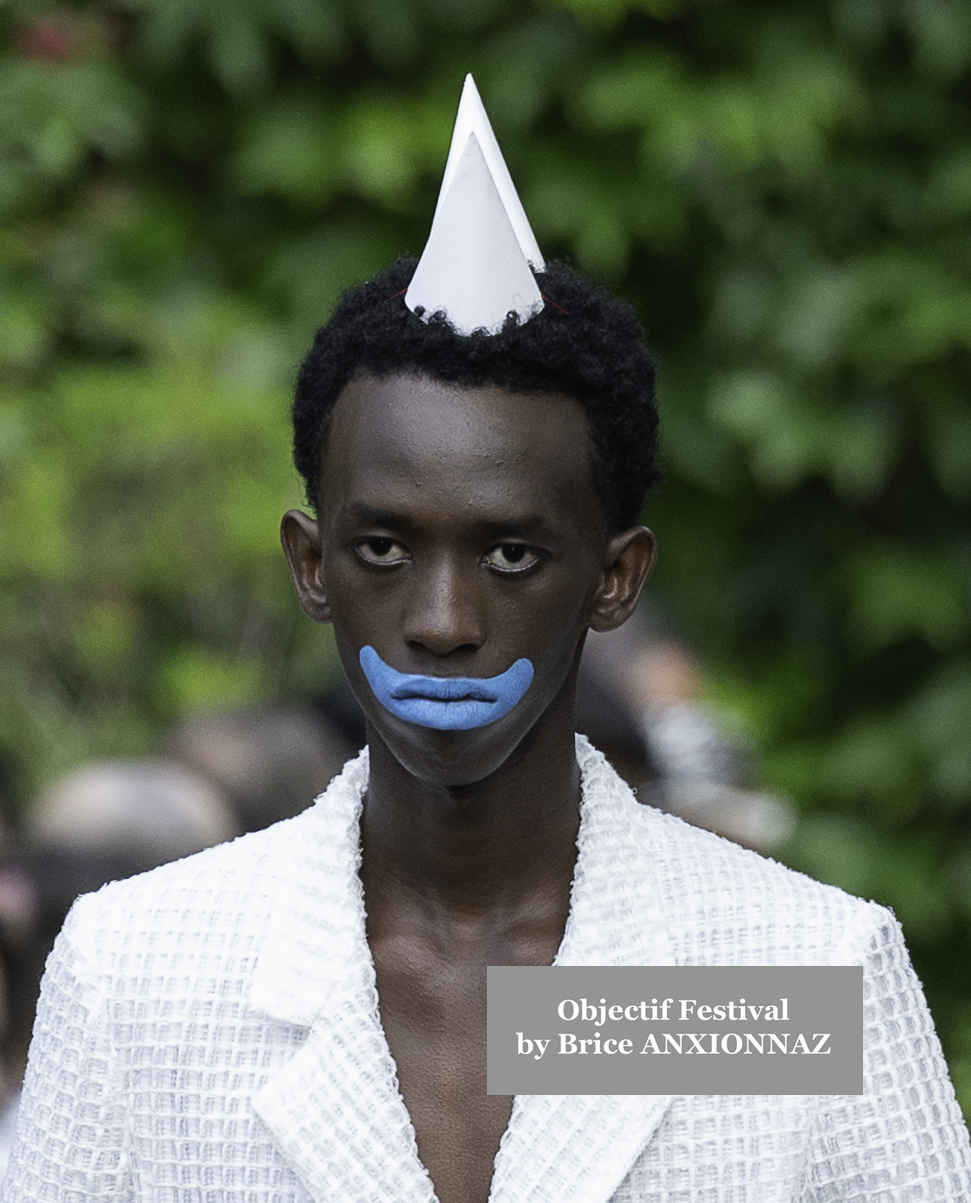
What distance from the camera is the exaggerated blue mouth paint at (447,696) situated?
1.36m

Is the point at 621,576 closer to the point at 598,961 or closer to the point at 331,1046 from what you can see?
the point at 598,961

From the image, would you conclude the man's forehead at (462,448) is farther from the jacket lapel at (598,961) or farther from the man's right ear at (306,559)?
the jacket lapel at (598,961)

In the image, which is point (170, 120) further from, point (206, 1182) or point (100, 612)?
point (206, 1182)

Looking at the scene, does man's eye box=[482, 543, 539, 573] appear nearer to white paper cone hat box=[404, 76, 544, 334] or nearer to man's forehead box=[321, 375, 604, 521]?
man's forehead box=[321, 375, 604, 521]

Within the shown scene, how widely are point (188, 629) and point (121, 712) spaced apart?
1.02 ft

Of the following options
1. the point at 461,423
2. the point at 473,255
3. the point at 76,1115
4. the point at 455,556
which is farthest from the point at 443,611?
the point at 76,1115

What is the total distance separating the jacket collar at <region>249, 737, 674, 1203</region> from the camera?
1409 mm

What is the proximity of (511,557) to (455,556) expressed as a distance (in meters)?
0.05

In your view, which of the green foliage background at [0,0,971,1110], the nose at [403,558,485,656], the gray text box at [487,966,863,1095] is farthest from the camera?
the green foliage background at [0,0,971,1110]

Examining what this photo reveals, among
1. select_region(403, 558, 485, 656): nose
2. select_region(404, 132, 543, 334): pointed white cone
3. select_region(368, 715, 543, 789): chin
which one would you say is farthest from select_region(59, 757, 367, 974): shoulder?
select_region(404, 132, 543, 334): pointed white cone

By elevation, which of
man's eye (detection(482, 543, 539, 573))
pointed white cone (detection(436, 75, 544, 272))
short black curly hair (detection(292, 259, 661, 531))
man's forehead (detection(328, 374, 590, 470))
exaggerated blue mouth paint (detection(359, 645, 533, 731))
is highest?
pointed white cone (detection(436, 75, 544, 272))

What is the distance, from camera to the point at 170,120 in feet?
13.5

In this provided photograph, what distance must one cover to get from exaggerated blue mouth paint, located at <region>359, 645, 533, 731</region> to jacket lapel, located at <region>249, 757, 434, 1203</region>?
0.78 ft

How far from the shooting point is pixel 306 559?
1.50 metres
